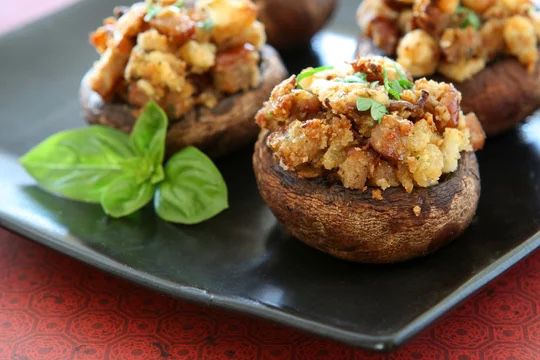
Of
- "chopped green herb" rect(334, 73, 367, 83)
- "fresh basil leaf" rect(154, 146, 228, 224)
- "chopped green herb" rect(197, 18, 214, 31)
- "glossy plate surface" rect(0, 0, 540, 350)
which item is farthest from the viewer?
"chopped green herb" rect(197, 18, 214, 31)

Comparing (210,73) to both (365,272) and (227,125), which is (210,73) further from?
(365,272)

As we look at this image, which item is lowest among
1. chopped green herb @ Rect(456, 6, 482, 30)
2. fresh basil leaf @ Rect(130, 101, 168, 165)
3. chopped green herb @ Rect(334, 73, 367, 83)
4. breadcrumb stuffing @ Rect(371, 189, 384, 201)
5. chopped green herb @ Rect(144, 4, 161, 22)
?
fresh basil leaf @ Rect(130, 101, 168, 165)

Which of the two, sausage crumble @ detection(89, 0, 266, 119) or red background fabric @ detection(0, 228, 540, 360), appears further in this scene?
sausage crumble @ detection(89, 0, 266, 119)

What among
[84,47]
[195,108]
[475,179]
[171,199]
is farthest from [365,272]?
[84,47]

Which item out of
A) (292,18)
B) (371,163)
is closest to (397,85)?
(371,163)

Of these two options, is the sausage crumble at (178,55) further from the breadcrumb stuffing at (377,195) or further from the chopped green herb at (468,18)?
the breadcrumb stuffing at (377,195)

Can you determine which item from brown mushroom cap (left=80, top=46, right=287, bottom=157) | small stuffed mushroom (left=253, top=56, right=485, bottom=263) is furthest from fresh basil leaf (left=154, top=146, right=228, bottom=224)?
small stuffed mushroom (left=253, top=56, right=485, bottom=263)

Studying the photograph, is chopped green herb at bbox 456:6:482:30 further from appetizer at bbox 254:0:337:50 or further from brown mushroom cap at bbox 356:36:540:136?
appetizer at bbox 254:0:337:50
